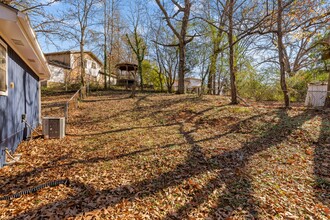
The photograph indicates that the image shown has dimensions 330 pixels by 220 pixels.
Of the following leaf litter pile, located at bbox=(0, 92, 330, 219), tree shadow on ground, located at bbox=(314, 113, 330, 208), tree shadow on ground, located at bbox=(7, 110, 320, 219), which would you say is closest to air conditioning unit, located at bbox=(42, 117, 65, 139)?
leaf litter pile, located at bbox=(0, 92, 330, 219)

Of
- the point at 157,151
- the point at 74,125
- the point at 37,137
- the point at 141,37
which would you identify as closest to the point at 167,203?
the point at 157,151

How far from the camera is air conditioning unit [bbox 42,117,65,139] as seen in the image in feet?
17.7

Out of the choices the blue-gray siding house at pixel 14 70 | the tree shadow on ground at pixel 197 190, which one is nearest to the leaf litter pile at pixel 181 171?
the tree shadow on ground at pixel 197 190

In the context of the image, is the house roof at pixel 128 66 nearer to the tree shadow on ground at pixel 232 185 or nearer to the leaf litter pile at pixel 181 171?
the leaf litter pile at pixel 181 171

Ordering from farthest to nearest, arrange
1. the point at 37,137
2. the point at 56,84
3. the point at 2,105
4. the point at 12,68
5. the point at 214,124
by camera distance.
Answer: the point at 56,84 → the point at 214,124 → the point at 37,137 → the point at 12,68 → the point at 2,105

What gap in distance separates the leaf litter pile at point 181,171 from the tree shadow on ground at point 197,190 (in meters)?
0.01

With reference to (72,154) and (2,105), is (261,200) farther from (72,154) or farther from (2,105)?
(2,105)

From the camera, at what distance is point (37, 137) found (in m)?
5.57

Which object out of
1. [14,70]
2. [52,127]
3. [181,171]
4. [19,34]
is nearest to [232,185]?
[181,171]

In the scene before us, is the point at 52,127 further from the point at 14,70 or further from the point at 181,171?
the point at 181,171

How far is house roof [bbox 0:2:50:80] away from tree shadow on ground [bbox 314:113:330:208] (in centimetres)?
527

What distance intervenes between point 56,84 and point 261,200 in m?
21.2

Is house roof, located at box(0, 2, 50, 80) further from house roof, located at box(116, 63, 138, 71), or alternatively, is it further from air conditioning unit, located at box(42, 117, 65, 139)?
house roof, located at box(116, 63, 138, 71)

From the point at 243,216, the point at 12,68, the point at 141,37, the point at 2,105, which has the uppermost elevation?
the point at 141,37
